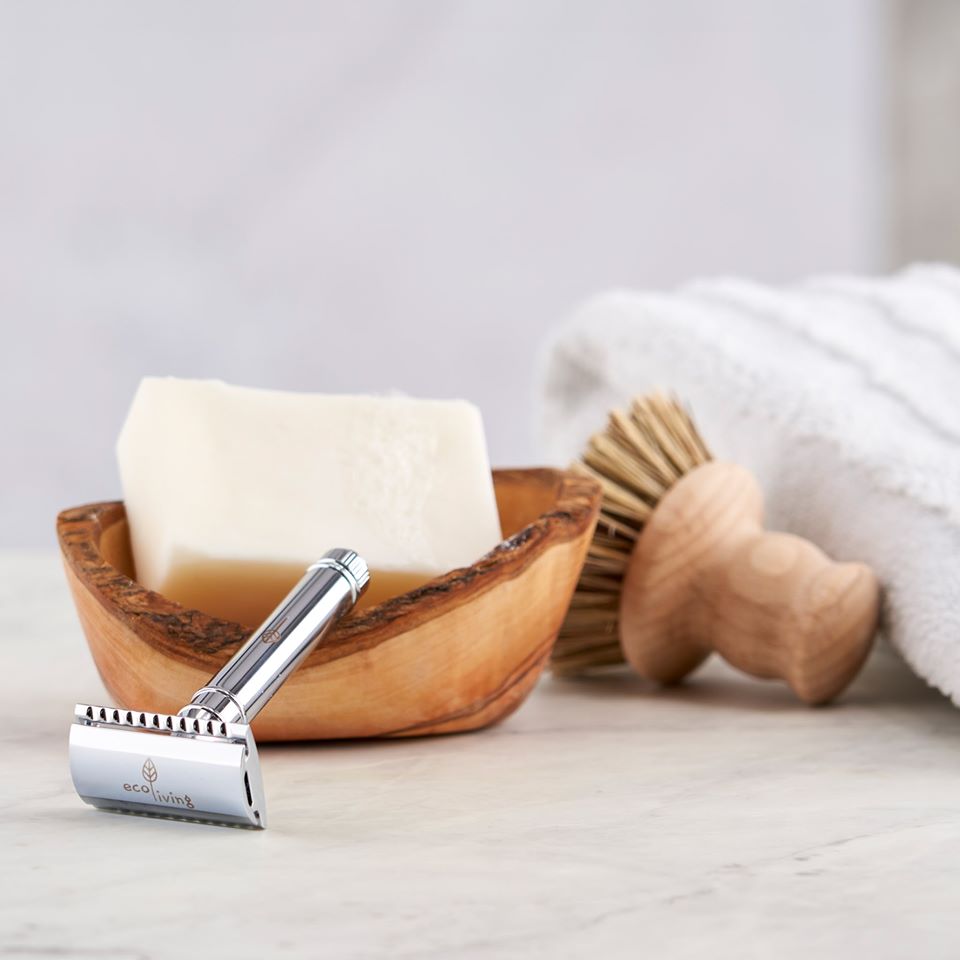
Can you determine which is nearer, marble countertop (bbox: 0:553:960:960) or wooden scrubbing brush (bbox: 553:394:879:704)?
marble countertop (bbox: 0:553:960:960)

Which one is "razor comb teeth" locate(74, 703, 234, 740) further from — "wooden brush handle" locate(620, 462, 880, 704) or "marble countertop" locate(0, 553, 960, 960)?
"wooden brush handle" locate(620, 462, 880, 704)

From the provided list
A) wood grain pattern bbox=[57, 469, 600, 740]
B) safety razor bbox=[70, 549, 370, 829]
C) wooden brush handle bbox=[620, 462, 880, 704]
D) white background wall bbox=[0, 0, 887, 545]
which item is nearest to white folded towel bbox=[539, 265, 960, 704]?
wooden brush handle bbox=[620, 462, 880, 704]

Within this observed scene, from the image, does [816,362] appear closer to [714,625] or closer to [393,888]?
[714,625]

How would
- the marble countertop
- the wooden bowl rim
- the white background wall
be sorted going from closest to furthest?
the marble countertop, the wooden bowl rim, the white background wall

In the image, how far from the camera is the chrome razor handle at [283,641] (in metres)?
0.33

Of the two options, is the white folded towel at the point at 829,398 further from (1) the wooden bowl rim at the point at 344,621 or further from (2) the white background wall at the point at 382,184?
(2) the white background wall at the point at 382,184

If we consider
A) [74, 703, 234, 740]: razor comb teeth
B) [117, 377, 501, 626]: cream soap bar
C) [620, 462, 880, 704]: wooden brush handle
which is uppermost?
[117, 377, 501, 626]: cream soap bar

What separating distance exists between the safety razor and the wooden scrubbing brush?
0.18 meters

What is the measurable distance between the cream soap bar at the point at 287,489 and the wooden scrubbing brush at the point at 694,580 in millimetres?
85

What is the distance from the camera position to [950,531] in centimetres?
44

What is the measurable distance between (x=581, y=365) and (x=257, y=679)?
1.28 feet

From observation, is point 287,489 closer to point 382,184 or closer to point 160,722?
point 160,722

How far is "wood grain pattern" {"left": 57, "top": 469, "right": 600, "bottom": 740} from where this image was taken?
14.6 inches

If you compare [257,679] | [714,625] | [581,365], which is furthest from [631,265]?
[257,679]
